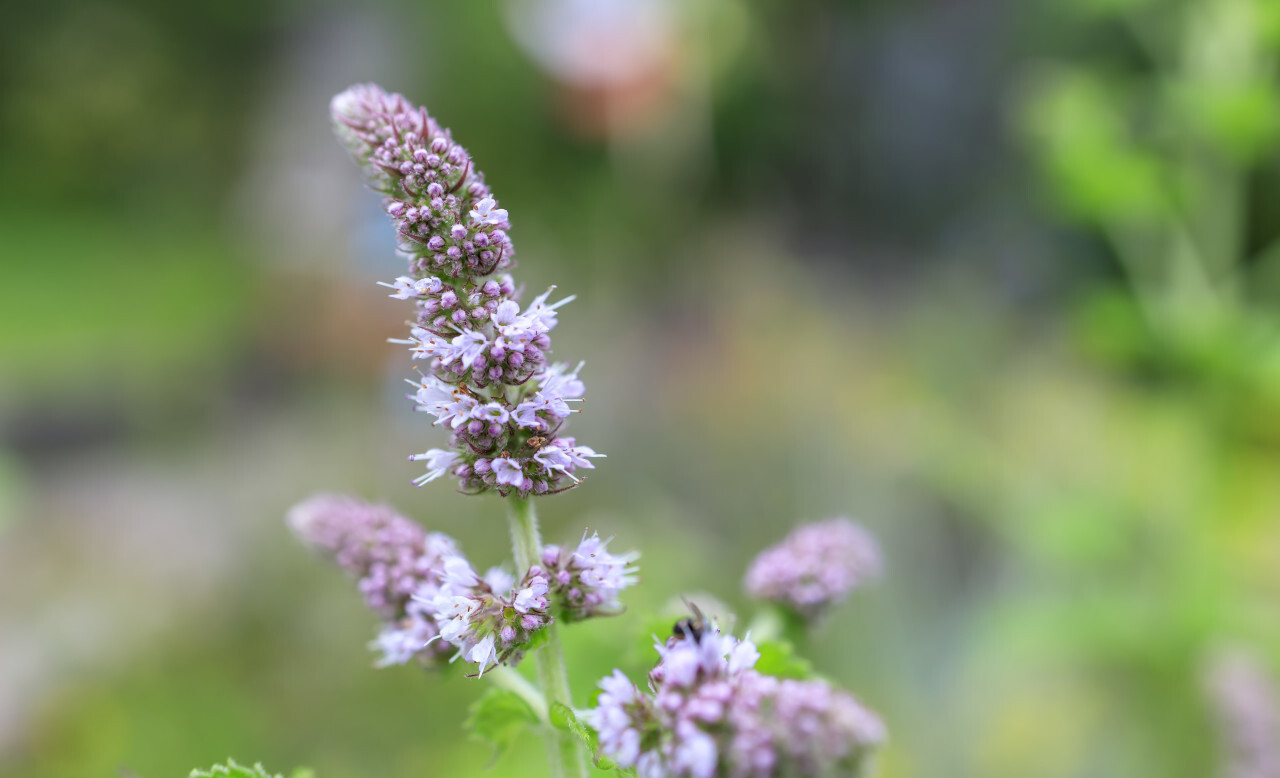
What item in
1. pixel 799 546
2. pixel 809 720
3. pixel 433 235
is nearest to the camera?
pixel 809 720

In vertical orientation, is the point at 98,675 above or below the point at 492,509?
below

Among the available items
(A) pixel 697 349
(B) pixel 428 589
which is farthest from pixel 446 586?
(A) pixel 697 349

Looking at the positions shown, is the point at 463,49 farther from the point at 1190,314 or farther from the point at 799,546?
the point at 799,546

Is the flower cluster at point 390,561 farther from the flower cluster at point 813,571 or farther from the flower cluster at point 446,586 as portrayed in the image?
the flower cluster at point 813,571

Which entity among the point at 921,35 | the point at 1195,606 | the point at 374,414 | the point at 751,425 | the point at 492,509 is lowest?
the point at 1195,606

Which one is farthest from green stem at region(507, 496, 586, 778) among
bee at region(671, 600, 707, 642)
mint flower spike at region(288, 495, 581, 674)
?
bee at region(671, 600, 707, 642)

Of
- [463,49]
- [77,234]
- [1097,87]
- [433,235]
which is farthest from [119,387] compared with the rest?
[433,235]

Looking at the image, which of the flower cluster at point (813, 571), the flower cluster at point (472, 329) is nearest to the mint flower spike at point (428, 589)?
the flower cluster at point (472, 329)
